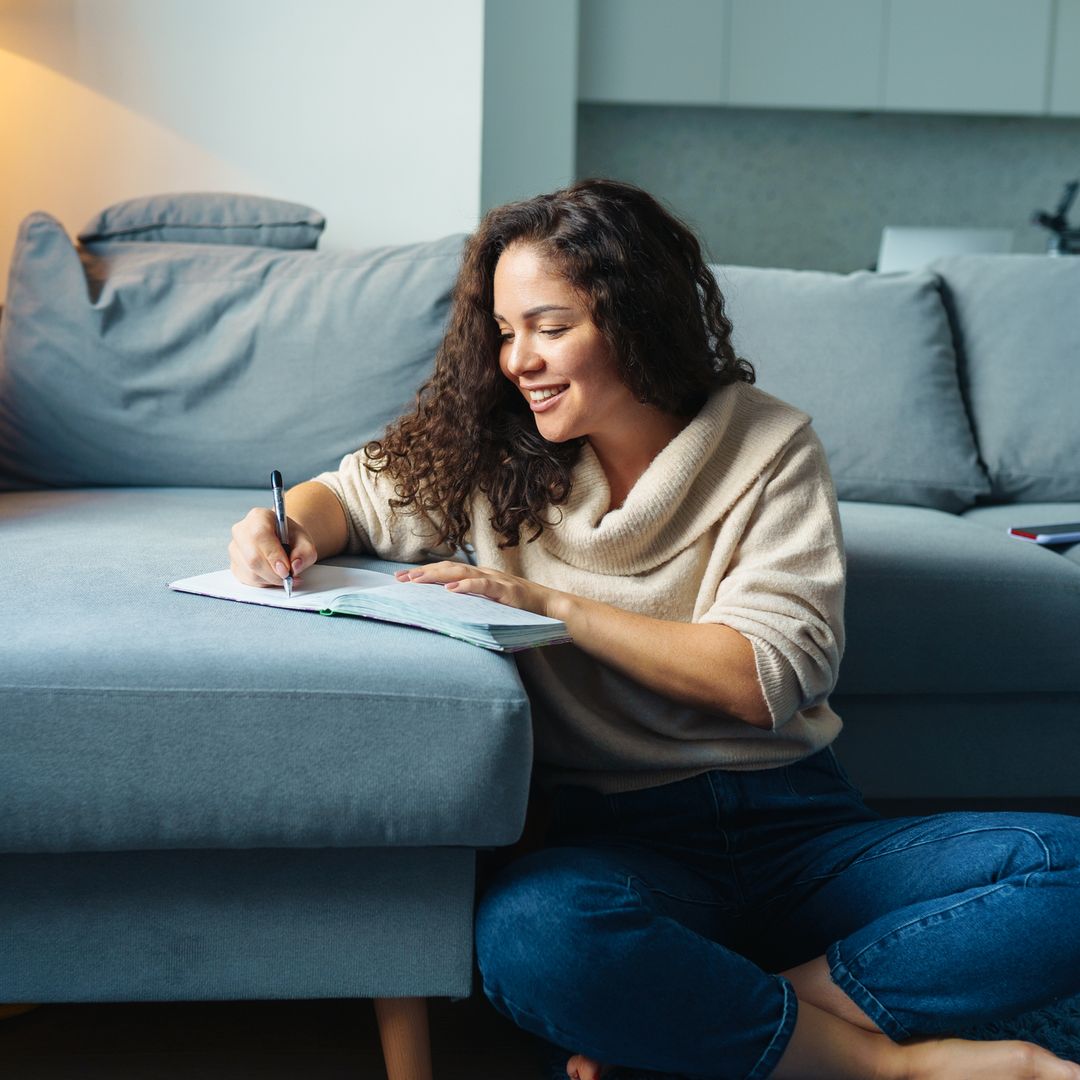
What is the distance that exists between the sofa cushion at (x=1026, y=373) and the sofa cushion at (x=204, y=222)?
115 centimetres

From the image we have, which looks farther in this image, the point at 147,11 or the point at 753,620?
the point at 147,11

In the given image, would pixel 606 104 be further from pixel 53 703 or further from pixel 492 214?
pixel 53 703

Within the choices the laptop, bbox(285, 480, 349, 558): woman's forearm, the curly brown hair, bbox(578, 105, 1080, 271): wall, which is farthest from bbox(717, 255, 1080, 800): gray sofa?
bbox(578, 105, 1080, 271): wall

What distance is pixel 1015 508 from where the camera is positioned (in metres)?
2.01

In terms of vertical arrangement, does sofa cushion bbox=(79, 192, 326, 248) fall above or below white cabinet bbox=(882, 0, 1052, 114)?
below

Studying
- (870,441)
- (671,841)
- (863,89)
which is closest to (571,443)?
(671,841)

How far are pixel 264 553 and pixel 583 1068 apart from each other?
1.82ft

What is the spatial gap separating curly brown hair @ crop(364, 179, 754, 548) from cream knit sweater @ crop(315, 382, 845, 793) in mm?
31

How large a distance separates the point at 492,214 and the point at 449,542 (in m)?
0.35

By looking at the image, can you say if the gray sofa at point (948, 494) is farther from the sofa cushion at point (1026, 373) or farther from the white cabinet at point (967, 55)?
the white cabinet at point (967, 55)

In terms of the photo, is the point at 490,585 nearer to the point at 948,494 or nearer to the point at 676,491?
the point at 676,491

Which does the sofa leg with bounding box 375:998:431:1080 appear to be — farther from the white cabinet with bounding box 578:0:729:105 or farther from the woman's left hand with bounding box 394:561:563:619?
the white cabinet with bounding box 578:0:729:105

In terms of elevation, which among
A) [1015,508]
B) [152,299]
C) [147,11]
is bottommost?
[1015,508]

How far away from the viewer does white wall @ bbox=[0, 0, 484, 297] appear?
2299mm
